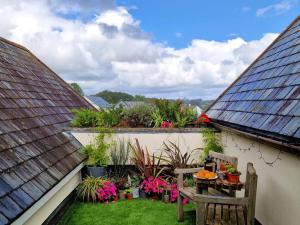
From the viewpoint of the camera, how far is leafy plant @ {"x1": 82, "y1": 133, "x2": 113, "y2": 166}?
6.50 m

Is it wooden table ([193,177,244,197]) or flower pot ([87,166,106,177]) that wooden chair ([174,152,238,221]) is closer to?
wooden table ([193,177,244,197])

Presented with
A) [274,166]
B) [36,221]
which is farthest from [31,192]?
[274,166]

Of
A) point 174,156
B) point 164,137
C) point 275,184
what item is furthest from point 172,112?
point 275,184

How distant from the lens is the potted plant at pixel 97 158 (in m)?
6.41

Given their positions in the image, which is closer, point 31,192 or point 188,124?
point 31,192

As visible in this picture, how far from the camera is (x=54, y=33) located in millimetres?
15742

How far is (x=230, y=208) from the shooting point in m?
4.19

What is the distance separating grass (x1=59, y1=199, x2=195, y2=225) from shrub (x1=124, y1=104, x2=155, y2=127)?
1.82m

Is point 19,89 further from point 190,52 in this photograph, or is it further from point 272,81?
point 190,52

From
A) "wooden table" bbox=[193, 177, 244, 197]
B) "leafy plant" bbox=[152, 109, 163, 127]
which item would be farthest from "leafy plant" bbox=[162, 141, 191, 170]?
"wooden table" bbox=[193, 177, 244, 197]

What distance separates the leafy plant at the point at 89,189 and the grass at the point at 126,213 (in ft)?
0.49

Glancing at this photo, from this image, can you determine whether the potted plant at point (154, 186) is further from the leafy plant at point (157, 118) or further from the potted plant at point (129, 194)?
the leafy plant at point (157, 118)

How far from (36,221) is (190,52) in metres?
15.2

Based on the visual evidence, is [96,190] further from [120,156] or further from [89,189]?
[120,156]
